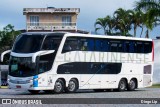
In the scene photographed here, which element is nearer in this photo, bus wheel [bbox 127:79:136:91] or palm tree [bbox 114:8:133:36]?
bus wheel [bbox 127:79:136:91]

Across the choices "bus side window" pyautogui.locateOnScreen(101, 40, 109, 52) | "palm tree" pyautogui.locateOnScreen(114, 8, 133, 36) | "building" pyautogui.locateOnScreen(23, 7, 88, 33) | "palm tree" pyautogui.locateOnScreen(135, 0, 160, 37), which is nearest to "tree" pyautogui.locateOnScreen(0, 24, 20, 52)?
"building" pyautogui.locateOnScreen(23, 7, 88, 33)

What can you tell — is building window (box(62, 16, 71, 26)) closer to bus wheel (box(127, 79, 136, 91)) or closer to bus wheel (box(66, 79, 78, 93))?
bus wheel (box(127, 79, 136, 91))

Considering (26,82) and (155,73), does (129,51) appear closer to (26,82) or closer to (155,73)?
(26,82)

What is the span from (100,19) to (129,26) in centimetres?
618

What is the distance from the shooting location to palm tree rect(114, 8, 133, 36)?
72.8m

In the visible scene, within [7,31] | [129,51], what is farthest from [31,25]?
[129,51]

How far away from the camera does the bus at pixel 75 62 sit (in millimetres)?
30297

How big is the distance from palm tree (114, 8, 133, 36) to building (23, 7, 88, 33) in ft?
28.5

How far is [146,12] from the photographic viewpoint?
4944 centimetres

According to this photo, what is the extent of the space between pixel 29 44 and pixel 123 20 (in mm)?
43596

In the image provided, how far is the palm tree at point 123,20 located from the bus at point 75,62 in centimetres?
3556

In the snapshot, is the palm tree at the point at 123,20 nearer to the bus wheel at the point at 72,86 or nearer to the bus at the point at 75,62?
the bus at the point at 75,62

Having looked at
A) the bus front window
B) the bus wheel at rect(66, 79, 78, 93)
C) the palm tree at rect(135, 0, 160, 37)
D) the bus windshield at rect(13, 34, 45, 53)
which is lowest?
the bus wheel at rect(66, 79, 78, 93)

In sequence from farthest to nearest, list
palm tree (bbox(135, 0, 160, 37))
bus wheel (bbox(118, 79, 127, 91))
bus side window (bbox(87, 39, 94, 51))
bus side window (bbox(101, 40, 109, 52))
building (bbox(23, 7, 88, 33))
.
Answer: building (bbox(23, 7, 88, 33)) < palm tree (bbox(135, 0, 160, 37)) < bus wheel (bbox(118, 79, 127, 91)) < bus side window (bbox(101, 40, 109, 52)) < bus side window (bbox(87, 39, 94, 51))
